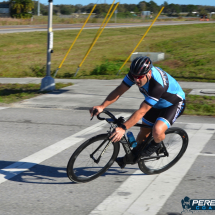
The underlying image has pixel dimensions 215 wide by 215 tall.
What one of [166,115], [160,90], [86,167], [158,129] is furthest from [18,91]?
[160,90]

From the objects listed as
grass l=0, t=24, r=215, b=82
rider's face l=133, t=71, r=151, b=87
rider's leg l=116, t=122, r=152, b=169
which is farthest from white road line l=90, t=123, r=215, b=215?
grass l=0, t=24, r=215, b=82

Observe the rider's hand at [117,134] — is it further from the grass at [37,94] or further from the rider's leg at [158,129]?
the grass at [37,94]

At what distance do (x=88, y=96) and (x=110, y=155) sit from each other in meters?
6.60

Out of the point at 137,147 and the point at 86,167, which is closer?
the point at 137,147

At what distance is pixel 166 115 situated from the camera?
4695 mm

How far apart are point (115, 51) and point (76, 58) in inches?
132

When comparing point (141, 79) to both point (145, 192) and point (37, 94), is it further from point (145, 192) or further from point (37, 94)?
point (37, 94)

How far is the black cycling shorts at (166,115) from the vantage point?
4672 mm

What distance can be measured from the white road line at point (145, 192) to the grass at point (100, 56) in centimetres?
998

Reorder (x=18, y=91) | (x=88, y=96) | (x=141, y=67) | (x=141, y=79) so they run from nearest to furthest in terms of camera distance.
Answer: (x=141, y=67), (x=141, y=79), (x=88, y=96), (x=18, y=91)

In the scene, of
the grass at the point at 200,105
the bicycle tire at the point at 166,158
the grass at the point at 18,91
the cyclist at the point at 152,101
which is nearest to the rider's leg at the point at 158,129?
the cyclist at the point at 152,101

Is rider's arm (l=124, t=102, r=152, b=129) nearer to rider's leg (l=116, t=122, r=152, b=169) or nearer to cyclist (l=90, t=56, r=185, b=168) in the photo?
cyclist (l=90, t=56, r=185, b=168)

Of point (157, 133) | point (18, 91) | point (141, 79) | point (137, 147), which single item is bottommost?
point (18, 91)

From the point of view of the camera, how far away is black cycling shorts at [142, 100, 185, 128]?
4672 mm
